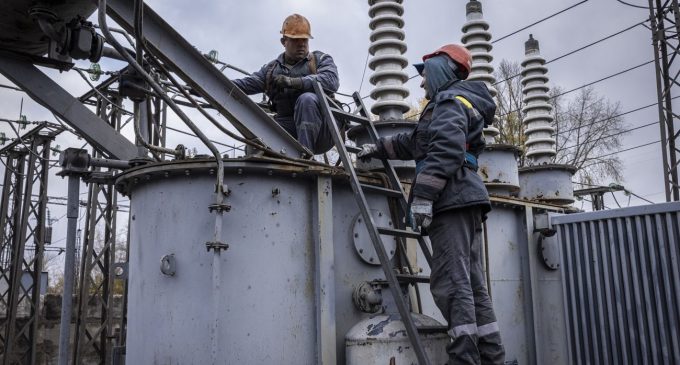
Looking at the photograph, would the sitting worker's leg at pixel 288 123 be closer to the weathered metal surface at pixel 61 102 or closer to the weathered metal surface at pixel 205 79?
the weathered metal surface at pixel 205 79

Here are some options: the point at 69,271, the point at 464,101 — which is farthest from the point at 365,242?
the point at 69,271

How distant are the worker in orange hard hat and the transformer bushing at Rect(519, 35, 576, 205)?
348 cm

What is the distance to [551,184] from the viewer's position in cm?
765

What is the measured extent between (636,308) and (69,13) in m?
4.98

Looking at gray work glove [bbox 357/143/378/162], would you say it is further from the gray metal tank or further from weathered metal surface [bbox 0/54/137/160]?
weathered metal surface [bbox 0/54/137/160]

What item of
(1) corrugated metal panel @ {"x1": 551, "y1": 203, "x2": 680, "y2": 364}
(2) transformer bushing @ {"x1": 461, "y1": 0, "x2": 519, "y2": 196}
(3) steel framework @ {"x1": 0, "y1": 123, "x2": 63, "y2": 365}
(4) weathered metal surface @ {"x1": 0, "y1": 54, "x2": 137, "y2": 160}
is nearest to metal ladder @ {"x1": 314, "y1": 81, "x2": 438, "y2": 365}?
(4) weathered metal surface @ {"x1": 0, "y1": 54, "x2": 137, "y2": 160}

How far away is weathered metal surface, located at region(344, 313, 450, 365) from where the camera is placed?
3.88 metres

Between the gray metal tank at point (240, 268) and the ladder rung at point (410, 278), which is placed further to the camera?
the ladder rung at point (410, 278)

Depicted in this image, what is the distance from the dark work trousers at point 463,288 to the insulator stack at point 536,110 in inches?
222

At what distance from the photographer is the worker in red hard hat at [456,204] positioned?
3.62 metres

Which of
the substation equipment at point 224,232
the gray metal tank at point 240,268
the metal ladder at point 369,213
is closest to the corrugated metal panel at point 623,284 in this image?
the substation equipment at point 224,232

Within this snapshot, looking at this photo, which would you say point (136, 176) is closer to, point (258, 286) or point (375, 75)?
point (258, 286)

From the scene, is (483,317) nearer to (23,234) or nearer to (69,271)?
(69,271)

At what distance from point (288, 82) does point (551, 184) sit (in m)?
4.10
